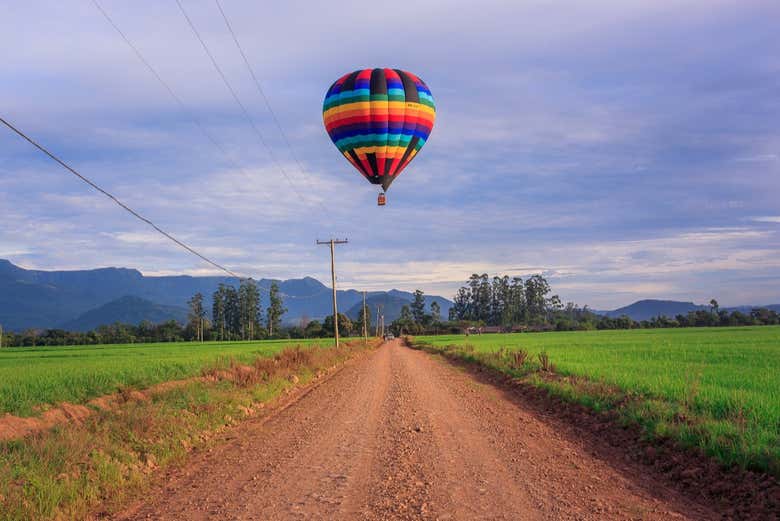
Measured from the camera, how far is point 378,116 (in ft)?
72.1

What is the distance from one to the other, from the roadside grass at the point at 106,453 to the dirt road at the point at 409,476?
0.56 meters

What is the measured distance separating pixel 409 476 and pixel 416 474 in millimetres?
149

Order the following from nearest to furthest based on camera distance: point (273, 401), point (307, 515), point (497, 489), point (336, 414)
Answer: point (307, 515) → point (497, 489) → point (336, 414) → point (273, 401)

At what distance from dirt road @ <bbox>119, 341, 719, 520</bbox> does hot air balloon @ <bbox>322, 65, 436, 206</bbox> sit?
12.3 m

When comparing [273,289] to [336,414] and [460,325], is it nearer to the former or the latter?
[460,325]

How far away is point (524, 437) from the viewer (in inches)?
427

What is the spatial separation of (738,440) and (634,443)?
2078 mm

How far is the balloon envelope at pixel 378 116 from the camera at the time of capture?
22.0 metres

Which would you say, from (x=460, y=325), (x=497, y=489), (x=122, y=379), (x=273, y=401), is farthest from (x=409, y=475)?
(x=460, y=325)

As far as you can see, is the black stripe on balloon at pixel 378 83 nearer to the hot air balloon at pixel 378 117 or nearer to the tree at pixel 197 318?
the hot air balloon at pixel 378 117

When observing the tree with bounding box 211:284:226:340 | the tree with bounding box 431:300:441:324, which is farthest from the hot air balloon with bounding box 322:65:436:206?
the tree with bounding box 431:300:441:324

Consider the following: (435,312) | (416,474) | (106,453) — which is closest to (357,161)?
(106,453)

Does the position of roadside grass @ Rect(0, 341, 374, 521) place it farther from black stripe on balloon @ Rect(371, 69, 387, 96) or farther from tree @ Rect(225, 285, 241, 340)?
tree @ Rect(225, 285, 241, 340)

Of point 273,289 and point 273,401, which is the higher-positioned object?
point 273,289
